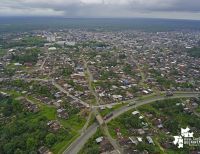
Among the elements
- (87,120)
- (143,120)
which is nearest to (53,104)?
(87,120)

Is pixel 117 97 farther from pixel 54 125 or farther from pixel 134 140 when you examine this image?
pixel 134 140

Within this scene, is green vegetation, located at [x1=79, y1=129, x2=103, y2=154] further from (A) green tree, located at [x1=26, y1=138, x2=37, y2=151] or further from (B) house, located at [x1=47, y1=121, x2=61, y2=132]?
(A) green tree, located at [x1=26, y1=138, x2=37, y2=151]

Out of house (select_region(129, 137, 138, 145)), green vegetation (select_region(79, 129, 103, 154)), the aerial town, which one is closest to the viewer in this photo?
green vegetation (select_region(79, 129, 103, 154))

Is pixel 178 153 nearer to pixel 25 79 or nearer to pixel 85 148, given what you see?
pixel 85 148

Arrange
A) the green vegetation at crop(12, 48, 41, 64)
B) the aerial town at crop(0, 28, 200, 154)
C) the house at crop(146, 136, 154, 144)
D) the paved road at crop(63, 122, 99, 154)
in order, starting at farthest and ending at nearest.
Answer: the green vegetation at crop(12, 48, 41, 64) < the aerial town at crop(0, 28, 200, 154) < the house at crop(146, 136, 154, 144) < the paved road at crop(63, 122, 99, 154)

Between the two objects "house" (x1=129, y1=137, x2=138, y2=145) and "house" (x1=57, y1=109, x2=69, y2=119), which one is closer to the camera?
"house" (x1=129, y1=137, x2=138, y2=145)

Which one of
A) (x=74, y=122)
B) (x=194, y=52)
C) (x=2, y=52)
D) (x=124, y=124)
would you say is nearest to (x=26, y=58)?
(x=2, y=52)

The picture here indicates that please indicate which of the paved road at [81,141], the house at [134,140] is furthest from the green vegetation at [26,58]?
the house at [134,140]

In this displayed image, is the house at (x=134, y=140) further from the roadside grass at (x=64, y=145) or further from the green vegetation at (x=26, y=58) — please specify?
the green vegetation at (x=26, y=58)

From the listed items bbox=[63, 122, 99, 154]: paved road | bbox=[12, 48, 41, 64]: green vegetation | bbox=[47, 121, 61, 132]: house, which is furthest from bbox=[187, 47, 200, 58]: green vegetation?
bbox=[47, 121, 61, 132]: house
